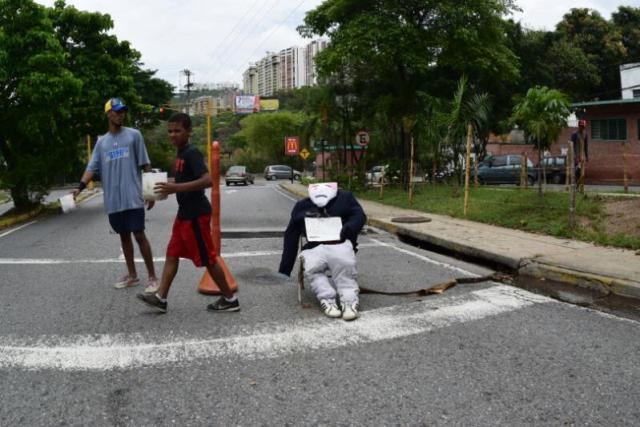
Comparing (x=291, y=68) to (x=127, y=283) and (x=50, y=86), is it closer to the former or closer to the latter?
(x=50, y=86)

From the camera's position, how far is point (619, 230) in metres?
8.59

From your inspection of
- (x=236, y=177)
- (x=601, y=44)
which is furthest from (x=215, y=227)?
(x=601, y=44)

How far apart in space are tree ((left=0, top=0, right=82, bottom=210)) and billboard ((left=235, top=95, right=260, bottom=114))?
69329mm

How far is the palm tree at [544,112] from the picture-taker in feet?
A: 38.2

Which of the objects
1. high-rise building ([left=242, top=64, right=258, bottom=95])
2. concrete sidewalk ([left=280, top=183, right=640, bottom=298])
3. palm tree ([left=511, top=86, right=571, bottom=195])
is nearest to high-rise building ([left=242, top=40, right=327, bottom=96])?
high-rise building ([left=242, top=64, right=258, bottom=95])

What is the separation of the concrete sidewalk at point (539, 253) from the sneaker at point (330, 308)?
2877 millimetres

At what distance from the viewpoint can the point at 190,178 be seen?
4.86m

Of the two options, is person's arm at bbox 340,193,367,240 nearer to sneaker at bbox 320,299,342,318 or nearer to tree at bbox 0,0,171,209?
sneaker at bbox 320,299,342,318

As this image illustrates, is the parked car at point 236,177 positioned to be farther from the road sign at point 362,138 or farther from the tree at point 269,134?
the tree at point 269,134

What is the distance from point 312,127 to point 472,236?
18.6 m

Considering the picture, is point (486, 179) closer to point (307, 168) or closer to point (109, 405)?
point (109, 405)

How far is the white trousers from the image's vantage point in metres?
5.09

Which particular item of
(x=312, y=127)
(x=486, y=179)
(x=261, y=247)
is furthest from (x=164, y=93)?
(x=261, y=247)

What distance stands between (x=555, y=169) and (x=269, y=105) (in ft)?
212
